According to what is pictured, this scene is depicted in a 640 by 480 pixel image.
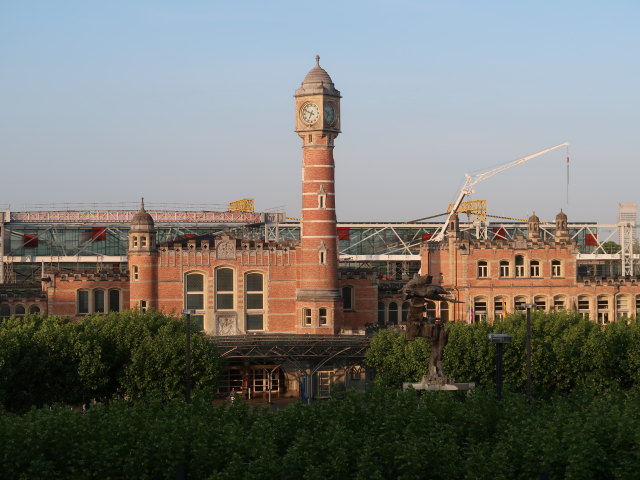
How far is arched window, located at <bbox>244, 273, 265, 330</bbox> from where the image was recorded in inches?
3871

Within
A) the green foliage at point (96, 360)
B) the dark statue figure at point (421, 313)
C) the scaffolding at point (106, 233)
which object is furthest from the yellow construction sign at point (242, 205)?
the dark statue figure at point (421, 313)

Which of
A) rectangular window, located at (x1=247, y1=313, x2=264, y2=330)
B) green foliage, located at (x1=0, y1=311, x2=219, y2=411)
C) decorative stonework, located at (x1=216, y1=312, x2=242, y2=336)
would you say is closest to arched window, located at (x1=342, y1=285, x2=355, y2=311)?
rectangular window, located at (x1=247, y1=313, x2=264, y2=330)

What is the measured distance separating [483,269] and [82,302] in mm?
32580

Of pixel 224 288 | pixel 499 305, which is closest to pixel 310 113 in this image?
pixel 224 288

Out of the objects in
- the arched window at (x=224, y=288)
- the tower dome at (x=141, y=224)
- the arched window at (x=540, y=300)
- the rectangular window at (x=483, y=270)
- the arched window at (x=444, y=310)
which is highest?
the tower dome at (x=141, y=224)

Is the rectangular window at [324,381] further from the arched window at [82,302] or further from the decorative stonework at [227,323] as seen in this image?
the arched window at [82,302]

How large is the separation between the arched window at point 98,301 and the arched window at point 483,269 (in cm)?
3067

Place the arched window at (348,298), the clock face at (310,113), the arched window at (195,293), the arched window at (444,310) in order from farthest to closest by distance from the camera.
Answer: the arched window at (444,310)
the arched window at (348,298)
the arched window at (195,293)
the clock face at (310,113)

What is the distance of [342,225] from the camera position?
166750 mm

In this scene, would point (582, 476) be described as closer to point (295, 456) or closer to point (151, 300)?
point (295, 456)

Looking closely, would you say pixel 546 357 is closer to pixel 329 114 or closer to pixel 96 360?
pixel 96 360

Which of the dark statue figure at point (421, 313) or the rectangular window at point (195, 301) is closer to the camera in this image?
the dark statue figure at point (421, 313)

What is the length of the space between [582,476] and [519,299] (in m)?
63.4

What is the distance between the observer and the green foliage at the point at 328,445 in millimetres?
38656
